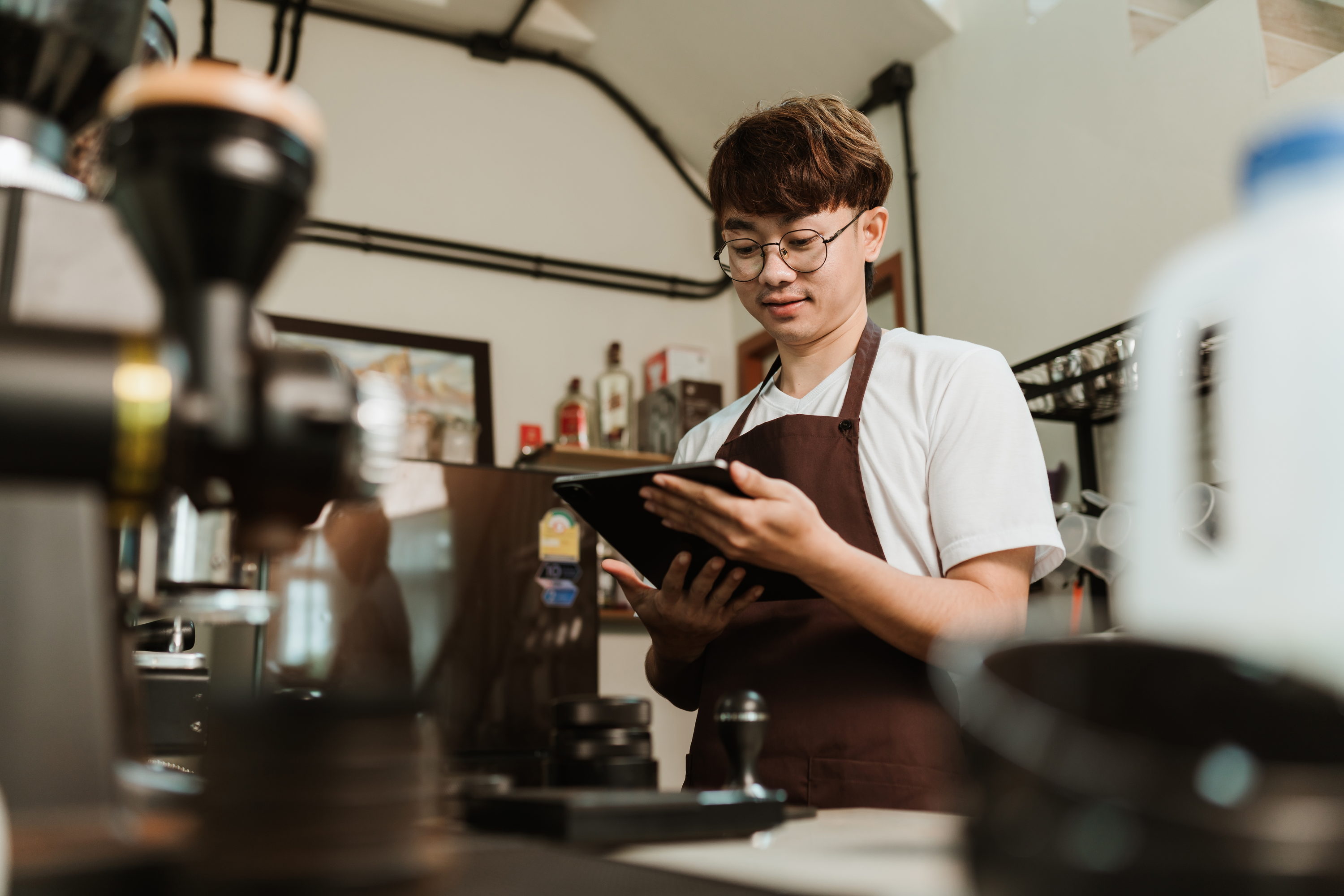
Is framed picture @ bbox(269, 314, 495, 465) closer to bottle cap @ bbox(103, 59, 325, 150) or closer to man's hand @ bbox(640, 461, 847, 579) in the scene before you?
man's hand @ bbox(640, 461, 847, 579)

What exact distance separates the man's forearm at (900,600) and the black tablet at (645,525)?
0.36ft

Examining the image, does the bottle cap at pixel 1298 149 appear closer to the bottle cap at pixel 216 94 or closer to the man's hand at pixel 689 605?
the bottle cap at pixel 216 94

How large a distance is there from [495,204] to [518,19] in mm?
691

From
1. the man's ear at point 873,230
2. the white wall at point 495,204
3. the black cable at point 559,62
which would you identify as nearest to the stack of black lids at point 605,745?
the man's ear at point 873,230

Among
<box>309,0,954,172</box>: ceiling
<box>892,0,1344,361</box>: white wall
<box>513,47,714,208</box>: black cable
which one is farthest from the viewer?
<box>513,47,714,208</box>: black cable

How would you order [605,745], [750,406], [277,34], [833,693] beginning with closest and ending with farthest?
[605,745] < [833,693] < [750,406] < [277,34]

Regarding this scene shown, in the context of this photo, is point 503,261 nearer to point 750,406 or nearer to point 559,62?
point 559,62

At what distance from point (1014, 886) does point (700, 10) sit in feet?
11.4

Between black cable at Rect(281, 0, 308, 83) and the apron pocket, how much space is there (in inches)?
122

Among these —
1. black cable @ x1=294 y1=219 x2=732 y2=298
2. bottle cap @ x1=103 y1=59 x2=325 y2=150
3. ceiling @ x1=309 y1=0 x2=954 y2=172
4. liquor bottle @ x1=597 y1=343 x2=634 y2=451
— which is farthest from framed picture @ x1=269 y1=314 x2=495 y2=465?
bottle cap @ x1=103 y1=59 x2=325 y2=150

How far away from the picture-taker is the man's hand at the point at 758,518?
114 centimetres

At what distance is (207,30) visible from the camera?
10.7 feet

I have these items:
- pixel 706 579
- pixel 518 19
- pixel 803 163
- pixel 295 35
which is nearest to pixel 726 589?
pixel 706 579

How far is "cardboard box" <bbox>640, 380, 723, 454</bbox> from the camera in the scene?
143 inches
